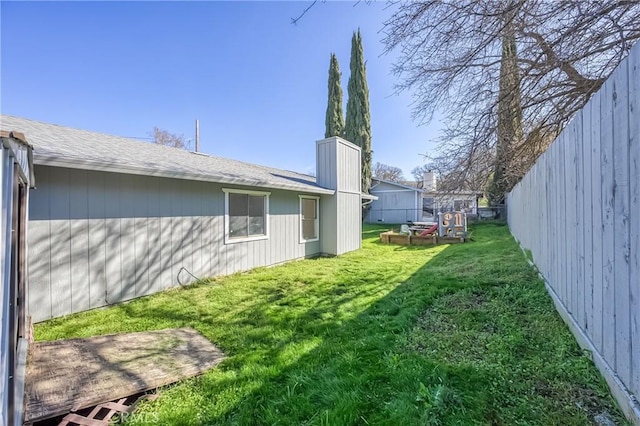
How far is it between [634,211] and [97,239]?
6.01 metres

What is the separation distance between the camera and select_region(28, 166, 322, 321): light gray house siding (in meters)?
4.04

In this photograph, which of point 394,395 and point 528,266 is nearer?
point 394,395

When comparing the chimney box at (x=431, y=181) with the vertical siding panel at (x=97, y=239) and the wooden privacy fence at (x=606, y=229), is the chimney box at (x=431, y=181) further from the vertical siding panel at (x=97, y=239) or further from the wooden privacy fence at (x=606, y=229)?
the vertical siding panel at (x=97, y=239)

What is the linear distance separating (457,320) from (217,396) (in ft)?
9.01

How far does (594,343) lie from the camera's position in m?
2.21

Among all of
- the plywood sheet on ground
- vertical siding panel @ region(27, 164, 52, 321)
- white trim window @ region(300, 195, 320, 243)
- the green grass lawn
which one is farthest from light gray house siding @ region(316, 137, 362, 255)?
vertical siding panel @ region(27, 164, 52, 321)

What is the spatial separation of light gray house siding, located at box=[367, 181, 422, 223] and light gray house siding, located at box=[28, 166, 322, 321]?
18412 mm

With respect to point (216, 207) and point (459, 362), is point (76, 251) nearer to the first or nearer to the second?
point (216, 207)

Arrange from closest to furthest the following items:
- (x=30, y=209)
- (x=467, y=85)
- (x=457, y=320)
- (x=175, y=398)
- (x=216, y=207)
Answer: (x=175, y=398), (x=457, y=320), (x=30, y=209), (x=467, y=85), (x=216, y=207)

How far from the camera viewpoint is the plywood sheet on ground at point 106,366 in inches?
86.7

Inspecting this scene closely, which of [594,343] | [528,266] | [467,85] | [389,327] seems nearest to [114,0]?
[467,85]

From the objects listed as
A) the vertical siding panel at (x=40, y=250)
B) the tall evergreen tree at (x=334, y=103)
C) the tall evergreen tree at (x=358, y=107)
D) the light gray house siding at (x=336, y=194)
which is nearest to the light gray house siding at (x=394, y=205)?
the tall evergreen tree at (x=358, y=107)

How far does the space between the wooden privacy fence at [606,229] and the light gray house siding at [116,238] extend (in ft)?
19.5

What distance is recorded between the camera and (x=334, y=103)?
2247cm
